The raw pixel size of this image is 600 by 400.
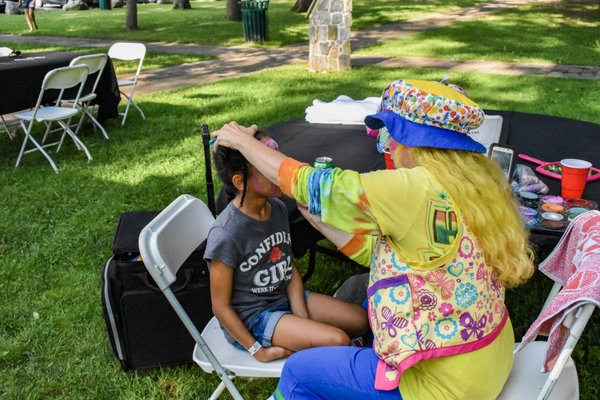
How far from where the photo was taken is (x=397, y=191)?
4.97 ft

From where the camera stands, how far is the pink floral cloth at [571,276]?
147 cm

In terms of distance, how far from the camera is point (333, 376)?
5.57ft

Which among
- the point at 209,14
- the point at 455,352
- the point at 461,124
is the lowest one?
the point at 209,14

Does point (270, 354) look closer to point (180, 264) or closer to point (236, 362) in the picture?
point (236, 362)

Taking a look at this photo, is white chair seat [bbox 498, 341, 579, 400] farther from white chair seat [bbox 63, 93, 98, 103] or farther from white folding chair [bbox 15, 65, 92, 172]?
white chair seat [bbox 63, 93, 98, 103]

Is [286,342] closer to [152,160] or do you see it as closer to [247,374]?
[247,374]

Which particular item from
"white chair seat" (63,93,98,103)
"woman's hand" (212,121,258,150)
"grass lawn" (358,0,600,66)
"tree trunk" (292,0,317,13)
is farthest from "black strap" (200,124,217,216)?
"tree trunk" (292,0,317,13)

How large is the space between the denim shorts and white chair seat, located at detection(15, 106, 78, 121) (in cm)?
409

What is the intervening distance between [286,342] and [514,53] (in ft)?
33.6

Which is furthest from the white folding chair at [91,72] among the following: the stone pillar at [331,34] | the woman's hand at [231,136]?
the woman's hand at [231,136]

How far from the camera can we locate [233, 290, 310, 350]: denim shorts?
83.9 inches

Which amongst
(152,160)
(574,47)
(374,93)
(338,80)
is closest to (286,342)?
(152,160)

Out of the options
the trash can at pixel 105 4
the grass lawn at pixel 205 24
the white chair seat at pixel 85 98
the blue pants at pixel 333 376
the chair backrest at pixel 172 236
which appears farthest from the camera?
the trash can at pixel 105 4

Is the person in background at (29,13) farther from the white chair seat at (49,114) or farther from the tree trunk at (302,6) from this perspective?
the white chair seat at (49,114)
